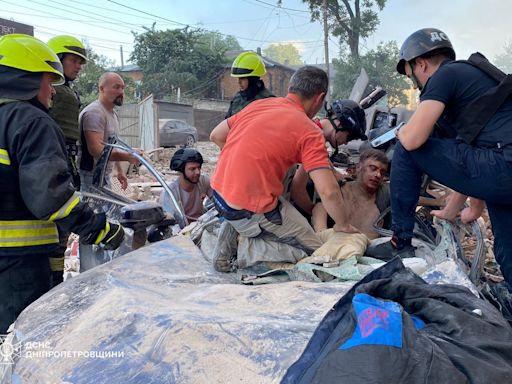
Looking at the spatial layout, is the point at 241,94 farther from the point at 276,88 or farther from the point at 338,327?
the point at 276,88

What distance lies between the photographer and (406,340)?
1.22 meters

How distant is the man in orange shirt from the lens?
253cm

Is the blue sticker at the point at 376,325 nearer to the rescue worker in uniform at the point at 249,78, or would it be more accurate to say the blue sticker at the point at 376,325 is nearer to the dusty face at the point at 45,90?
the dusty face at the point at 45,90

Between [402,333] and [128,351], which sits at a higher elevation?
[402,333]

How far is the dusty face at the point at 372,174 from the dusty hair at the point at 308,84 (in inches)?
35.8

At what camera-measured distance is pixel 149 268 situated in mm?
2326

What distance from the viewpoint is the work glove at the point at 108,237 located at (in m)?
2.53

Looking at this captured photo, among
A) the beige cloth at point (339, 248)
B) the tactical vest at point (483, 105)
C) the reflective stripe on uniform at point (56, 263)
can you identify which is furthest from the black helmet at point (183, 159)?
the tactical vest at point (483, 105)

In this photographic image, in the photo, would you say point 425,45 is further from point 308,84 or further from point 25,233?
point 25,233

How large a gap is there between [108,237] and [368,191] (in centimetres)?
196

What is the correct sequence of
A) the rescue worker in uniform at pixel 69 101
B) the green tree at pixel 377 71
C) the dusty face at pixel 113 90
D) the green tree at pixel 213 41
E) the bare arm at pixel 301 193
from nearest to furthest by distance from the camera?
the bare arm at pixel 301 193, the rescue worker in uniform at pixel 69 101, the dusty face at pixel 113 90, the green tree at pixel 377 71, the green tree at pixel 213 41

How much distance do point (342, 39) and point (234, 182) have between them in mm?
30789

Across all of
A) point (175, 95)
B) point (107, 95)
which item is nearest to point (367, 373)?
point (107, 95)

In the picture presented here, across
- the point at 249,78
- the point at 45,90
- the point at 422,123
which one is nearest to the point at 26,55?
the point at 45,90
